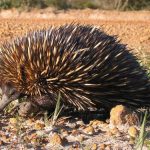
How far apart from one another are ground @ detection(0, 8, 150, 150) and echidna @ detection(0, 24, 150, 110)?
0.28 meters

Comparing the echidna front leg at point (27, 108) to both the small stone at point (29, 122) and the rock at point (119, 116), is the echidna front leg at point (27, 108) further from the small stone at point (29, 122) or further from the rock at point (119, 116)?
the rock at point (119, 116)

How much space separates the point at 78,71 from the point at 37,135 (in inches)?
38.0

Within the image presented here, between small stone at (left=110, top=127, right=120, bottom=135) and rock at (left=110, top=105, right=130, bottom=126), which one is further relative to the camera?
rock at (left=110, top=105, right=130, bottom=126)

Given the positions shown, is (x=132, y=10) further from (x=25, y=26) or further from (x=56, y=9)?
(x=25, y=26)

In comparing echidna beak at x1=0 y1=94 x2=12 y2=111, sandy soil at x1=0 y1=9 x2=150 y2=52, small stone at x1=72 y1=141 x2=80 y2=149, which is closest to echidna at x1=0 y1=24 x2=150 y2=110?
echidna beak at x1=0 y1=94 x2=12 y2=111

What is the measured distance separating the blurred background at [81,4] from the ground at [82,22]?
2.65 ft

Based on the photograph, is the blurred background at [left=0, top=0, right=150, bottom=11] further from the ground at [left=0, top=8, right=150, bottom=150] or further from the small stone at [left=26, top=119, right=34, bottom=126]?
the small stone at [left=26, top=119, right=34, bottom=126]

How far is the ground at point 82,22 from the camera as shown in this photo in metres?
4.57

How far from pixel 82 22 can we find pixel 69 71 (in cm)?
1780

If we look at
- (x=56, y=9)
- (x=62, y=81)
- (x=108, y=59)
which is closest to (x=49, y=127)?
(x=62, y=81)

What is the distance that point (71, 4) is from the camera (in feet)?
91.5

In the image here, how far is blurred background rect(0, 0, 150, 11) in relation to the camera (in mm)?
26383

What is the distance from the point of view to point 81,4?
2820 cm

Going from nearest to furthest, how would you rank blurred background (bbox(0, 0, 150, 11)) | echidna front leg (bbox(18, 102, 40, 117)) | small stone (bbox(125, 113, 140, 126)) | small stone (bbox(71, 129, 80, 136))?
small stone (bbox(71, 129, 80, 136))
small stone (bbox(125, 113, 140, 126))
echidna front leg (bbox(18, 102, 40, 117))
blurred background (bbox(0, 0, 150, 11))
